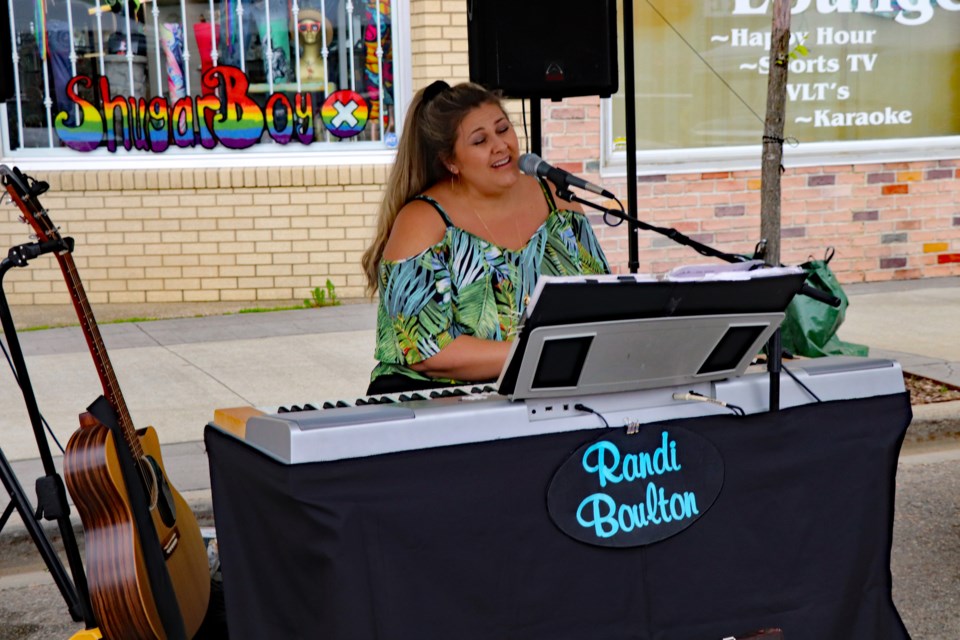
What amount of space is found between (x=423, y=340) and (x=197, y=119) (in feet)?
19.4

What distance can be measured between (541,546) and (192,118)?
6965mm

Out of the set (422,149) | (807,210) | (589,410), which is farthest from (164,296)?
(589,410)

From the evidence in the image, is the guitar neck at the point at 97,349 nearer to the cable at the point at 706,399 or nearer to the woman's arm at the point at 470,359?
the woman's arm at the point at 470,359

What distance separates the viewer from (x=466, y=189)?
3645 millimetres

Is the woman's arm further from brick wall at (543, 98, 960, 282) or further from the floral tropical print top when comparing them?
brick wall at (543, 98, 960, 282)

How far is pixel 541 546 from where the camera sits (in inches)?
96.7

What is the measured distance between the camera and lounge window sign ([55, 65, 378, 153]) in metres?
8.70

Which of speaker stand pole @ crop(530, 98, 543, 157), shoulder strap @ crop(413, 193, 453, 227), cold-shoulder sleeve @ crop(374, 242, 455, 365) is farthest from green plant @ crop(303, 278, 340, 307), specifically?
cold-shoulder sleeve @ crop(374, 242, 455, 365)

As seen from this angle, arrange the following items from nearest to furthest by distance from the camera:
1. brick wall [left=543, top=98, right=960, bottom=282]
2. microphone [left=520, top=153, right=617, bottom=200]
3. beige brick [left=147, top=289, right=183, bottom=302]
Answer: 1. microphone [left=520, top=153, right=617, bottom=200]
2. beige brick [left=147, top=289, right=183, bottom=302]
3. brick wall [left=543, top=98, right=960, bottom=282]

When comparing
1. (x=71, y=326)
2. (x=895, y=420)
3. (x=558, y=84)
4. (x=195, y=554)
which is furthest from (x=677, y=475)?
(x=71, y=326)

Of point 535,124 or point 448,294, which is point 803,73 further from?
point 448,294

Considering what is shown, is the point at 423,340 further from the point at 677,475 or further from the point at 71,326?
the point at 71,326

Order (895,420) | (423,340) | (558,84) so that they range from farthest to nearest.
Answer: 1. (558,84)
2. (423,340)
3. (895,420)

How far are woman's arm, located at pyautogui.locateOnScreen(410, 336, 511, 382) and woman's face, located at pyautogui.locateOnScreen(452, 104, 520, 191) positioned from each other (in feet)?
1.67
